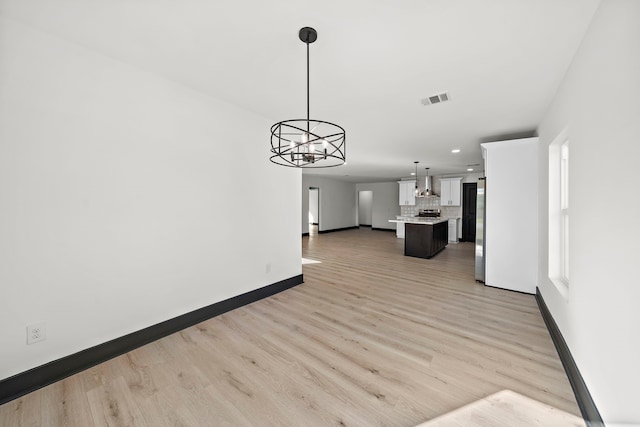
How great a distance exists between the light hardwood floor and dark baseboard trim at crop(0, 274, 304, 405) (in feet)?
0.23

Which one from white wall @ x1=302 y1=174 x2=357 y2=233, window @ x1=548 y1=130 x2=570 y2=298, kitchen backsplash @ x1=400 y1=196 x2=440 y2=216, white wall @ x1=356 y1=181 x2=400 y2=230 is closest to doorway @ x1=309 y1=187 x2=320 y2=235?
white wall @ x1=302 y1=174 x2=357 y2=233

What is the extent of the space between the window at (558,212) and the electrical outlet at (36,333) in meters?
4.57

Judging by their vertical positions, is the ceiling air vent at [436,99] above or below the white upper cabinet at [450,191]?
above

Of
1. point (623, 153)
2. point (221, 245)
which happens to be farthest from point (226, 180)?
point (623, 153)

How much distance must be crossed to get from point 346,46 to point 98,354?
320 cm

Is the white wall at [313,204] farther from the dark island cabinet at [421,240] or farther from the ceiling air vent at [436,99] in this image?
the ceiling air vent at [436,99]

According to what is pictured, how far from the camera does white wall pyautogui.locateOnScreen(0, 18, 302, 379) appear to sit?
5.57 feet

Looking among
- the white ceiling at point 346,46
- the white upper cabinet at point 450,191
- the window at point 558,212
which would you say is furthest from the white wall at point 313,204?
the window at point 558,212

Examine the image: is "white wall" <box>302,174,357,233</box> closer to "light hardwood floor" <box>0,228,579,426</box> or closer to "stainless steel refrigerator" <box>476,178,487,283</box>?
"stainless steel refrigerator" <box>476,178,487,283</box>

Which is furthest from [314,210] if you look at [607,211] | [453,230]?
[607,211]

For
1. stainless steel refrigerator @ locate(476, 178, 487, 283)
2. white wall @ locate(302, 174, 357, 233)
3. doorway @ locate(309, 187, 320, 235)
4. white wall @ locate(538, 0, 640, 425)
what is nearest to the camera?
white wall @ locate(538, 0, 640, 425)

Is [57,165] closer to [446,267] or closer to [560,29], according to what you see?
[560,29]

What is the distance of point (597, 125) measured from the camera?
146 centimetres

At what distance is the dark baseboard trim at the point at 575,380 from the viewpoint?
143 centimetres
